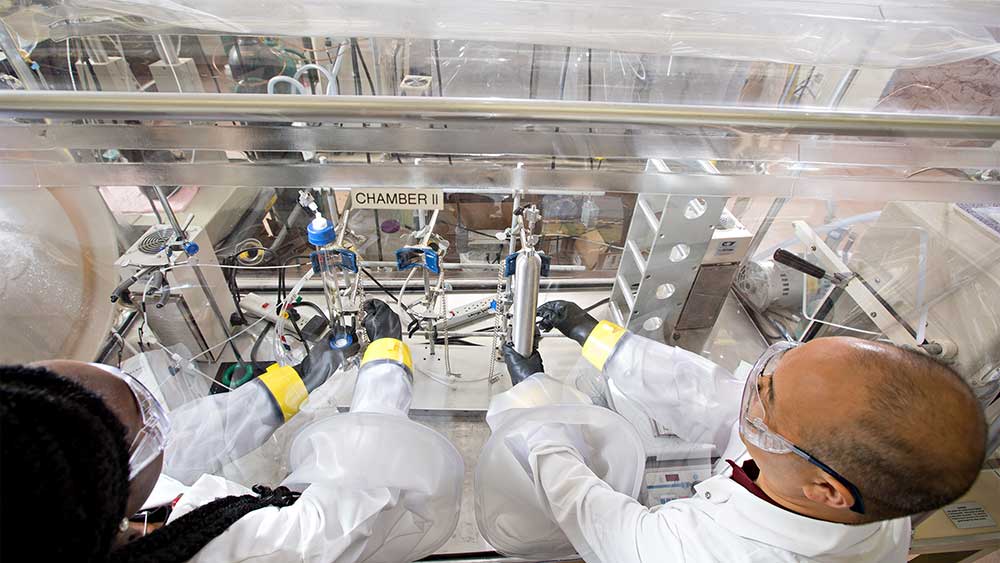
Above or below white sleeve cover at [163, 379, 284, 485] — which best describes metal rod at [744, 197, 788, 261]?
above

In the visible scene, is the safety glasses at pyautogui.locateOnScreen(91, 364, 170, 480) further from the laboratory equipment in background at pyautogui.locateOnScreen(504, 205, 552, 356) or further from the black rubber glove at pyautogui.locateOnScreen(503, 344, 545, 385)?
the black rubber glove at pyautogui.locateOnScreen(503, 344, 545, 385)

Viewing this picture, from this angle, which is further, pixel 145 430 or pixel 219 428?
pixel 219 428

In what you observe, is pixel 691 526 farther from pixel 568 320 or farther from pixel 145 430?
pixel 145 430

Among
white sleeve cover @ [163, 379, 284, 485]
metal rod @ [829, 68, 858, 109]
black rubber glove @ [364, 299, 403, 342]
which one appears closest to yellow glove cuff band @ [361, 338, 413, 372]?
black rubber glove @ [364, 299, 403, 342]

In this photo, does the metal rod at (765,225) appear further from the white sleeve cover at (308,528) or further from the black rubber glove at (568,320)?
the white sleeve cover at (308,528)

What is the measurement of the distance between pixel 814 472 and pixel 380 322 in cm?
104

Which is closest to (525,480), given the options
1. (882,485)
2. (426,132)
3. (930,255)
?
(882,485)

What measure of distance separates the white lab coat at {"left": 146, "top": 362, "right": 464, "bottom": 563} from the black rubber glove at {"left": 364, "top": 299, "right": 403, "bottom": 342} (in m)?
0.20

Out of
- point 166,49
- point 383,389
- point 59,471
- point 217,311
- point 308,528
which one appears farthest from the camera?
point 217,311

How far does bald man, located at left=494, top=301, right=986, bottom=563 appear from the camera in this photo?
60 cm

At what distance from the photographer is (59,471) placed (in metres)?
0.39

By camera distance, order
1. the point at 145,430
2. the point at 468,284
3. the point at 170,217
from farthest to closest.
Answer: the point at 468,284, the point at 170,217, the point at 145,430

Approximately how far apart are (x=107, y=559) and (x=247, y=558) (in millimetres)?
194

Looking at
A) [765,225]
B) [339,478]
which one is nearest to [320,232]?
[339,478]
